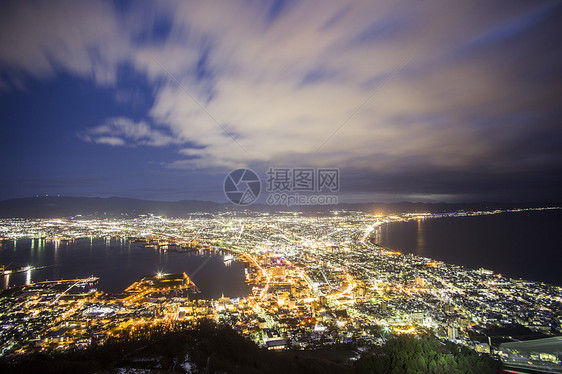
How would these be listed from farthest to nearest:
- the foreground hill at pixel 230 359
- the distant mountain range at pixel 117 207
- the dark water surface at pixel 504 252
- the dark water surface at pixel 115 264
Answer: the distant mountain range at pixel 117 207 < the dark water surface at pixel 504 252 < the dark water surface at pixel 115 264 < the foreground hill at pixel 230 359

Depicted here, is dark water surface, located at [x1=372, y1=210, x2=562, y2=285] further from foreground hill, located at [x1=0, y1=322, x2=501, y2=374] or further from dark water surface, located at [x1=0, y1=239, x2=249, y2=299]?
dark water surface, located at [x1=0, y1=239, x2=249, y2=299]

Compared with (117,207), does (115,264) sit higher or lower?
lower

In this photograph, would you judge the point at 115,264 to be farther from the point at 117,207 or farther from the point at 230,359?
the point at 117,207

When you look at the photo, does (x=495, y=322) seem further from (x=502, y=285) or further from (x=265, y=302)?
(x=265, y=302)

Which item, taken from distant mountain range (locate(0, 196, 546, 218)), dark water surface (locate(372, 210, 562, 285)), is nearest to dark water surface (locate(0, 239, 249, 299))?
dark water surface (locate(372, 210, 562, 285))

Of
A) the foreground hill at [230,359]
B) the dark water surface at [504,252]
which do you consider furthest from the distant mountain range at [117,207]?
the foreground hill at [230,359]

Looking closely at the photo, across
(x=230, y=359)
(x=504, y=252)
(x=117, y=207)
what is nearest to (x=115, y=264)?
(x=230, y=359)

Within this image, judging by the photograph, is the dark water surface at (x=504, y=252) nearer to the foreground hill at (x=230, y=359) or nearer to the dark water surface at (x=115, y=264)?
the foreground hill at (x=230, y=359)

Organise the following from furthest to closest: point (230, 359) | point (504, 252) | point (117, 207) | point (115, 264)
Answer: point (117, 207) < point (504, 252) < point (115, 264) < point (230, 359)
